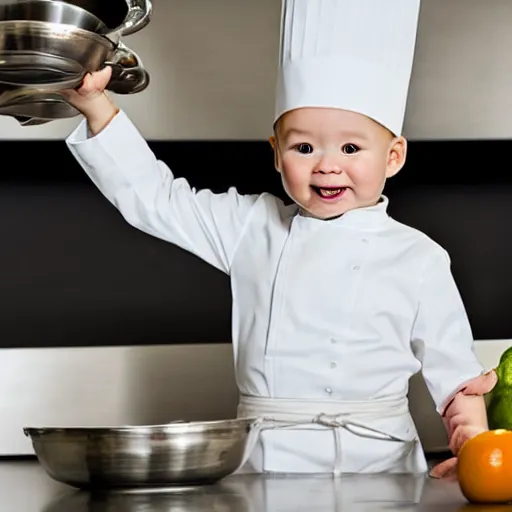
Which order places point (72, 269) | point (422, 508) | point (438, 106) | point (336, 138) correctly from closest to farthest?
point (422, 508), point (336, 138), point (438, 106), point (72, 269)

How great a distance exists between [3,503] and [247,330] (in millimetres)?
299

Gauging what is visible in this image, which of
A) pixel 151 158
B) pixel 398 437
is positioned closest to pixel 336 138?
pixel 151 158

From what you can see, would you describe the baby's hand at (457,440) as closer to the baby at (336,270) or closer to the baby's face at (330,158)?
the baby at (336,270)

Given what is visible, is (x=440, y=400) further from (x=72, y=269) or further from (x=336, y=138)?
(x=72, y=269)

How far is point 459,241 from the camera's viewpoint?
1508mm

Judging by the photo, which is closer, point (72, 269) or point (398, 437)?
point (398, 437)

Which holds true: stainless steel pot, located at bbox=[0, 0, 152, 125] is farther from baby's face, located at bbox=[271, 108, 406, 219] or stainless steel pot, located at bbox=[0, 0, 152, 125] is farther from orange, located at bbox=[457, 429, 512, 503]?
orange, located at bbox=[457, 429, 512, 503]

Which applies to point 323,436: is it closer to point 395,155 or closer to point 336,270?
point 336,270

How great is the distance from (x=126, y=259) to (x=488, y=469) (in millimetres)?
730

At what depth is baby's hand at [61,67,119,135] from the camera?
37.8 inches

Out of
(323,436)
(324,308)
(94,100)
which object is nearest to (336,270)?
(324,308)

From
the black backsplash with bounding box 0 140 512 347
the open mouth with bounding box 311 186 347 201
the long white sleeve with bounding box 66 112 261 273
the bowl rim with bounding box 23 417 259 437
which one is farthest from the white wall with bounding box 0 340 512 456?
the bowl rim with bounding box 23 417 259 437

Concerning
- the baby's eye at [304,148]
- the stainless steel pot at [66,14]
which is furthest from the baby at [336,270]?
the stainless steel pot at [66,14]

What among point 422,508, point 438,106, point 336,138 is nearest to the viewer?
point 422,508
